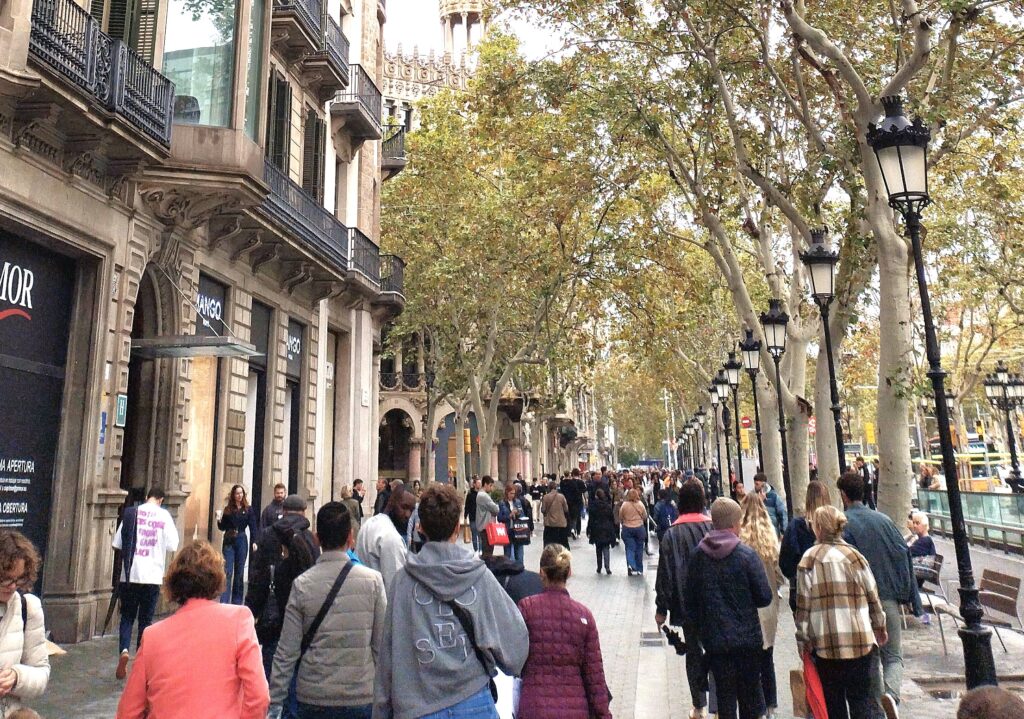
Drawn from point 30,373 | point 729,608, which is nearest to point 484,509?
point 30,373

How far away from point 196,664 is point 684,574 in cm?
398

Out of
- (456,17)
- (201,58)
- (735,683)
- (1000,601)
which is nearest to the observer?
(735,683)

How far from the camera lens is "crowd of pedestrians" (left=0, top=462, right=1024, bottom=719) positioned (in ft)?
10.8

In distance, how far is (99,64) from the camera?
10.0 m

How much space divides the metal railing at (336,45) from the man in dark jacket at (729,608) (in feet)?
52.0

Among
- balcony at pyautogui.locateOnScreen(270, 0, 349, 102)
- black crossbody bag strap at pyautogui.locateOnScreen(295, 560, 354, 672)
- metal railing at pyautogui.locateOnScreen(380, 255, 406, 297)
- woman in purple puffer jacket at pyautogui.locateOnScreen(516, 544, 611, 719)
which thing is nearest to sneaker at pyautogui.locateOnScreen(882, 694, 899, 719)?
woman in purple puffer jacket at pyautogui.locateOnScreen(516, 544, 611, 719)

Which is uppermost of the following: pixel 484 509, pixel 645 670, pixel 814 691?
pixel 484 509

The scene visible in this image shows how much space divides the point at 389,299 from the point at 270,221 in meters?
8.71

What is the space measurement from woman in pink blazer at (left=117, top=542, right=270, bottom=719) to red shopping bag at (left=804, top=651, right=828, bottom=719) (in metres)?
3.68

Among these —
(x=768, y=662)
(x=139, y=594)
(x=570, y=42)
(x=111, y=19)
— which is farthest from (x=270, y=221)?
(x=768, y=662)

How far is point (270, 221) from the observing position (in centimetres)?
1430

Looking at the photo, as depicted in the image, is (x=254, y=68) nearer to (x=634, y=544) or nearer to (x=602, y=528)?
(x=602, y=528)

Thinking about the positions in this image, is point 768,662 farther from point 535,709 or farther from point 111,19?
point 111,19

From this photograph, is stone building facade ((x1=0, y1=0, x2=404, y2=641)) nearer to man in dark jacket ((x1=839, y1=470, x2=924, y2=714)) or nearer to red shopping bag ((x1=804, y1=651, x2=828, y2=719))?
red shopping bag ((x1=804, y1=651, x2=828, y2=719))
